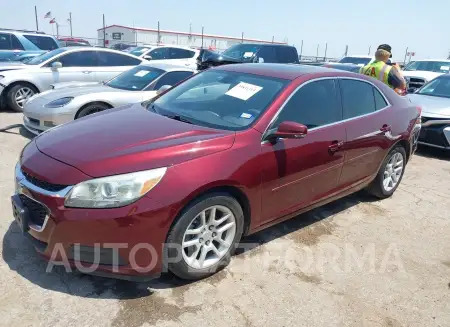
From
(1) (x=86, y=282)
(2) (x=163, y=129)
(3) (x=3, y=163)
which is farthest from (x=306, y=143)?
(3) (x=3, y=163)

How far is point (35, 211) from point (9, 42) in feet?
40.5

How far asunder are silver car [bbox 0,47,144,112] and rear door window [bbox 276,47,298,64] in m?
5.55

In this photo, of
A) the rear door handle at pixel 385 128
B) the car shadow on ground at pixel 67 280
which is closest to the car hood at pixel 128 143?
the car shadow on ground at pixel 67 280

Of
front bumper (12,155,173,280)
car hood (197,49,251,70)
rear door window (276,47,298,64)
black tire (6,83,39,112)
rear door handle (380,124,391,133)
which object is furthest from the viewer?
rear door window (276,47,298,64)

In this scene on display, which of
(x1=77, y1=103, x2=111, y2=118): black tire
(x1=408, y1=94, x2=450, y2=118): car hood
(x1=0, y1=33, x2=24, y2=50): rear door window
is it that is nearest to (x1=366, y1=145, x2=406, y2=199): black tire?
(x1=408, y1=94, x2=450, y2=118): car hood

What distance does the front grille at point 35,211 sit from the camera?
2.56 meters

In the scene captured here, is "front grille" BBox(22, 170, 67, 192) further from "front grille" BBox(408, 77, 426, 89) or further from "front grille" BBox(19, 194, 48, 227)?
"front grille" BBox(408, 77, 426, 89)

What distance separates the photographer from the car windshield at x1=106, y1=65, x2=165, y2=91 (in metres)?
Result: 6.73

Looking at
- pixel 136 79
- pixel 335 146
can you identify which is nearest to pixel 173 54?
pixel 136 79

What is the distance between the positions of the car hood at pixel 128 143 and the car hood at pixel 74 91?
3059mm

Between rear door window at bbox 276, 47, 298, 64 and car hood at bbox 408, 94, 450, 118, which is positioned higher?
rear door window at bbox 276, 47, 298, 64

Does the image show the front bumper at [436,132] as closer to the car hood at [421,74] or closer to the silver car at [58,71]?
the silver car at [58,71]

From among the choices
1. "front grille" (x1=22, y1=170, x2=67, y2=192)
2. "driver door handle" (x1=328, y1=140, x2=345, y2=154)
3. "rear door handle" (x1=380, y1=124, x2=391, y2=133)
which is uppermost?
"rear door handle" (x1=380, y1=124, x2=391, y2=133)

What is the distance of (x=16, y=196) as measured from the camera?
9.16 feet
